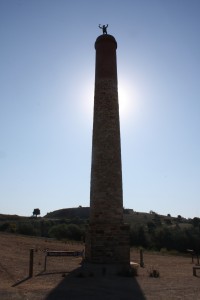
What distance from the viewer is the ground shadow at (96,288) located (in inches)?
343

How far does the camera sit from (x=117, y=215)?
15320mm

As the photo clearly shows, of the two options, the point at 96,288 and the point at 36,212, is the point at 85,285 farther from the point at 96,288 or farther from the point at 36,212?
the point at 36,212

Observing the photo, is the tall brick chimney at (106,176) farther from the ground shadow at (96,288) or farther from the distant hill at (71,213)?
the distant hill at (71,213)

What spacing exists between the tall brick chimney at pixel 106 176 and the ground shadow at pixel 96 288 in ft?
8.48

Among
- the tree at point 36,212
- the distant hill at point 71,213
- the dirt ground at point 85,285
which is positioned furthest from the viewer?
the tree at point 36,212

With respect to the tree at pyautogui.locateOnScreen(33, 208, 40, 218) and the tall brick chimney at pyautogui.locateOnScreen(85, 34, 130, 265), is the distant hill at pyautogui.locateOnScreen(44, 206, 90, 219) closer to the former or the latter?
the tree at pyautogui.locateOnScreen(33, 208, 40, 218)

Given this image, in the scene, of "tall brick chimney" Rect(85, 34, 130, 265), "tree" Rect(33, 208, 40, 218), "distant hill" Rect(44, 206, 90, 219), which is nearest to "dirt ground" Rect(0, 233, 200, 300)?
"tall brick chimney" Rect(85, 34, 130, 265)

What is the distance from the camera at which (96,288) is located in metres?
9.81

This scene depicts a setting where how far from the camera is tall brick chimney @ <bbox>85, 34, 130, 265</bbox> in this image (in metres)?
14.8

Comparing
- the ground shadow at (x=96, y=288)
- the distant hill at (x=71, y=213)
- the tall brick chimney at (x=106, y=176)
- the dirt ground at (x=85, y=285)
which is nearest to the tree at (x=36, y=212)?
the distant hill at (x=71, y=213)

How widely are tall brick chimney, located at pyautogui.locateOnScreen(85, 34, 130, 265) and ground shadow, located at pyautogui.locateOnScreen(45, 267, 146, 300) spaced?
2585 millimetres

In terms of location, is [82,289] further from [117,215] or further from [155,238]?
[155,238]

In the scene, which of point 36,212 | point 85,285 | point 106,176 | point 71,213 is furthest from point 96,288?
point 36,212

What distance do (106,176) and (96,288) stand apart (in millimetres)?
6515
